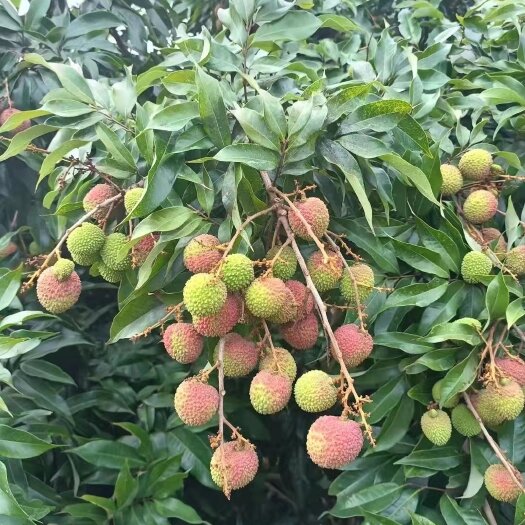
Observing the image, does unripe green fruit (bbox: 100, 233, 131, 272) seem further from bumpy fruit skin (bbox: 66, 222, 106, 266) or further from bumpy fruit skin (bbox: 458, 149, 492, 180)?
bumpy fruit skin (bbox: 458, 149, 492, 180)

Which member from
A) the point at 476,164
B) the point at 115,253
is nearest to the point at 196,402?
the point at 115,253

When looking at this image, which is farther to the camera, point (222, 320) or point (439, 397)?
point (439, 397)

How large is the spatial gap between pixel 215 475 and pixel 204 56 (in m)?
0.72

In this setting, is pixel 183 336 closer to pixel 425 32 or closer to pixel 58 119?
pixel 58 119

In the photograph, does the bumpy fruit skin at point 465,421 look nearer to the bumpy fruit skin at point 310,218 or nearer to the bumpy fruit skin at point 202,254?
the bumpy fruit skin at point 310,218

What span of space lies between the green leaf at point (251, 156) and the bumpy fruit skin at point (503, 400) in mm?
543

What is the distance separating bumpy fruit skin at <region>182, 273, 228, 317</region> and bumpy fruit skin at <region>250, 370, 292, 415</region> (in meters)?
0.14

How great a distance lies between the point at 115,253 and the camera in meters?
1.03

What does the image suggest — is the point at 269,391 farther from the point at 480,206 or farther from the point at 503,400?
the point at 480,206

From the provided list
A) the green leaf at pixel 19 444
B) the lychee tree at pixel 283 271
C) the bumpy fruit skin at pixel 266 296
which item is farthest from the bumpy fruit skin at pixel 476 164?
the green leaf at pixel 19 444

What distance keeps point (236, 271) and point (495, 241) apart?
0.64 m

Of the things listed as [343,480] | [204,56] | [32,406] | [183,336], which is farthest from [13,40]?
[343,480]

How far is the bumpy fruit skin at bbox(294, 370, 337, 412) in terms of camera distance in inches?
34.4

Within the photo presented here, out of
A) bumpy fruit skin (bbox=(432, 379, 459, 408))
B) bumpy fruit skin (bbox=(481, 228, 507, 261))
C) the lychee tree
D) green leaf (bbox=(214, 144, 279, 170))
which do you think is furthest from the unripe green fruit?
bumpy fruit skin (bbox=(481, 228, 507, 261))
